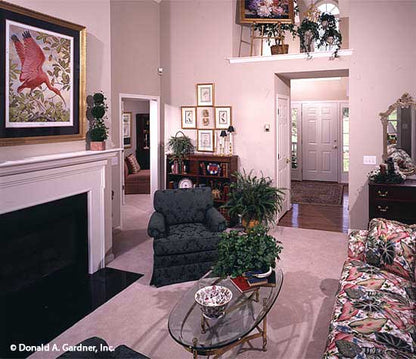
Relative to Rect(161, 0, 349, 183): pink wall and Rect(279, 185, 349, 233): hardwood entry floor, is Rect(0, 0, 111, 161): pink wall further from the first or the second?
Rect(279, 185, 349, 233): hardwood entry floor

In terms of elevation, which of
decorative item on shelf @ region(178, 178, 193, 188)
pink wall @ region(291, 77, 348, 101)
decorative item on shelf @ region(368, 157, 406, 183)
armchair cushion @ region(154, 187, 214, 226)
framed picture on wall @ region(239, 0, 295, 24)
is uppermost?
framed picture on wall @ region(239, 0, 295, 24)

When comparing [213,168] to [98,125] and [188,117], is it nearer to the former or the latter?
[188,117]

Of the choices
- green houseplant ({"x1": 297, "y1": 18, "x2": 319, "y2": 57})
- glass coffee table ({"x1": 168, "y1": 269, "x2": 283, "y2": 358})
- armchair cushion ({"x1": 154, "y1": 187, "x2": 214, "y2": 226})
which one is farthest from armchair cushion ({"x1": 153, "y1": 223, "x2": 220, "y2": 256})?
green houseplant ({"x1": 297, "y1": 18, "x2": 319, "y2": 57})

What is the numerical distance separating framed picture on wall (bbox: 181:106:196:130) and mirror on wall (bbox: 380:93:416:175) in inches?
118

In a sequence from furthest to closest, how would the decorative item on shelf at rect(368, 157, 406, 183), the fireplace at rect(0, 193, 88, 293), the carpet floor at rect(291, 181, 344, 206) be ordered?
the carpet floor at rect(291, 181, 344, 206) < the decorative item on shelf at rect(368, 157, 406, 183) < the fireplace at rect(0, 193, 88, 293)

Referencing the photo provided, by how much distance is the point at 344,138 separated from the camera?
10477mm

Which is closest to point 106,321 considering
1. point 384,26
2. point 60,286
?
point 60,286

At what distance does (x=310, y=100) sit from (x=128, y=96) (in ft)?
19.9

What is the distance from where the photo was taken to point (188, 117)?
692 centimetres

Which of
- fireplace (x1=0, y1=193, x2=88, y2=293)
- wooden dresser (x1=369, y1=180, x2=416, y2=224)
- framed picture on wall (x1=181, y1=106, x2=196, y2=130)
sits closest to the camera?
fireplace (x1=0, y1=193, x2=88, y2=293)

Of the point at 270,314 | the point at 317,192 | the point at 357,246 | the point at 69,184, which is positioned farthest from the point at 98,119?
the point at 317,192

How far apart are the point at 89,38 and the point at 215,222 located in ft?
8.15

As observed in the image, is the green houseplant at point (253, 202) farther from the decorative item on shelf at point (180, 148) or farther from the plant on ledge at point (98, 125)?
the plant on ledge at point (98, 125)

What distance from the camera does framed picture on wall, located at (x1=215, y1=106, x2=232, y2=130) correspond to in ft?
21.6
